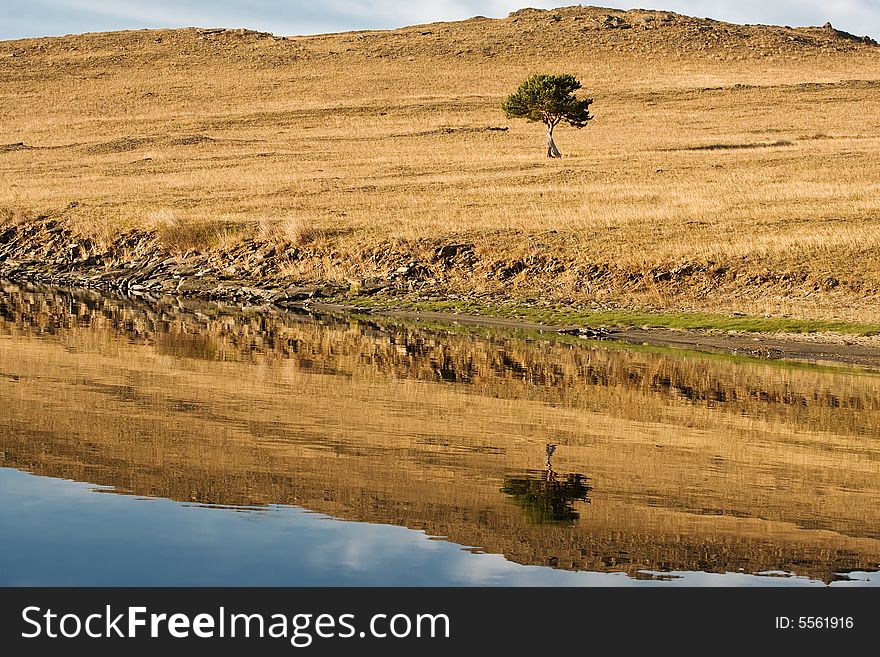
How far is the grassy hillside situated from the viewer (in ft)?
114

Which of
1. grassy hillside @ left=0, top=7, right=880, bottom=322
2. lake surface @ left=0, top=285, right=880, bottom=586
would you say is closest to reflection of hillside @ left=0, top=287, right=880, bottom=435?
lake surface @ left=0, top=285, right=880, bottom=586

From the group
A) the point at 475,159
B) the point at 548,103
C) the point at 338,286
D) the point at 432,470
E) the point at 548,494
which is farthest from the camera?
the point at 548,103

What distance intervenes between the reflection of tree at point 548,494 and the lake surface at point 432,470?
40 millimetres

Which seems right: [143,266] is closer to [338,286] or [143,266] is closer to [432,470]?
[338,286]

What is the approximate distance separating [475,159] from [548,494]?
47.4 m

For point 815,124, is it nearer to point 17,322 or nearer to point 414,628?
point 17,322

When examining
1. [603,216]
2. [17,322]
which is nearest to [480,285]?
[603,216]

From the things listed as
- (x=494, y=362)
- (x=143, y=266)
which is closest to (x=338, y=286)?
(x=143, y=266)

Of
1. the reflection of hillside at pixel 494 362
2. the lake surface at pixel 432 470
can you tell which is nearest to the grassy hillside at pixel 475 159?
the reflection of hillside at pixel 494 362

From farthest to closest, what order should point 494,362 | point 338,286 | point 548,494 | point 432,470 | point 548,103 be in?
1. point 548,103
2. point 338,286
3. point 494,362
4. point 432,470
5. point 548,494

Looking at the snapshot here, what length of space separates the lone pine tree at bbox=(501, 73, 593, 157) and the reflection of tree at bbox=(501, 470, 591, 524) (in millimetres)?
54202

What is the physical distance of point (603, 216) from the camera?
132 feet

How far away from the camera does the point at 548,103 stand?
219 ft

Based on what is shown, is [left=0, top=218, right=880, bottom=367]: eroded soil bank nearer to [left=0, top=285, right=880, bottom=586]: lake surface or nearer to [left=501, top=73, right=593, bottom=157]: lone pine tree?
[left=0, top=285, right=880, bottom=586]: lake surface
